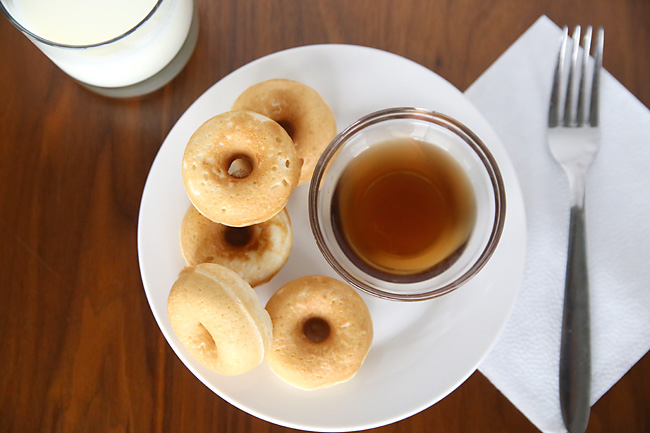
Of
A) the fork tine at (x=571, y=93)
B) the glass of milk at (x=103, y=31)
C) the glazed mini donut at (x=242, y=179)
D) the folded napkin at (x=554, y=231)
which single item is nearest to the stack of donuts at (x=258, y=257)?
the glazed mini donut at (x=242, y=179)

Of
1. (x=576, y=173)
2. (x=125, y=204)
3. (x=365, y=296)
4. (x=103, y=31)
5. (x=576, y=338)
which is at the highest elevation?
(x=103, y=31)

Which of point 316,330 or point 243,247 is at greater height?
point 243,247

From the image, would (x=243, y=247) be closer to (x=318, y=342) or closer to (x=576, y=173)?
(x=318, y=342)

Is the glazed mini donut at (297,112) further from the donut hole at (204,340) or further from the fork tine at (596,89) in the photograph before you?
the fork tine at (596,89)

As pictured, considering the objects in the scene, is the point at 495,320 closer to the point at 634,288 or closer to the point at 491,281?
the point at 491,281

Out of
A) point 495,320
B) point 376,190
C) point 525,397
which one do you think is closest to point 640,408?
point 525,397

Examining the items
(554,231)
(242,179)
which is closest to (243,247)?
(242,179)

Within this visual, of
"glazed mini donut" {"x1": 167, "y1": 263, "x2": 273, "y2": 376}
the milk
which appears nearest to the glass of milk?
the milk
